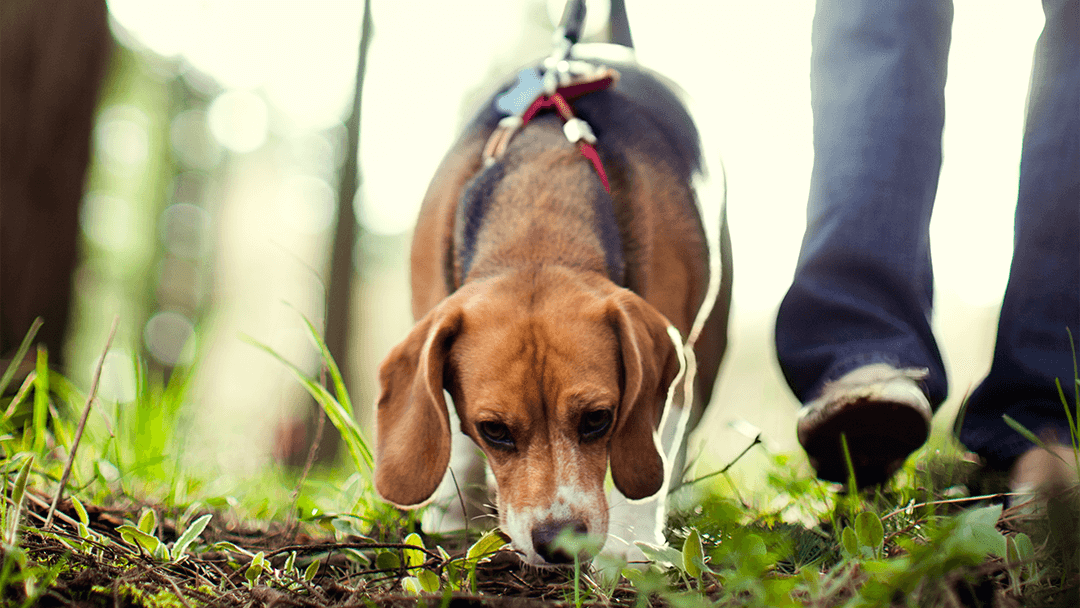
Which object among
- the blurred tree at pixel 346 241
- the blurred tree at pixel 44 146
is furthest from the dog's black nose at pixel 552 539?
the blurred tree at pixel 346 241

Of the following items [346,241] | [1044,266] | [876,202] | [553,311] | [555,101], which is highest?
[555,101]

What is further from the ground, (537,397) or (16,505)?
(16,505)

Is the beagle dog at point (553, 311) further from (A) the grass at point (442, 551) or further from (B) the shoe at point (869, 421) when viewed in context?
(B) the shoe at point (869, 421)

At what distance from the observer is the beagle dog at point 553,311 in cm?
208

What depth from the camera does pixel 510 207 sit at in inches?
105

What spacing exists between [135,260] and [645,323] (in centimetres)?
1243

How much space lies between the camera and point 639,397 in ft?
7.06

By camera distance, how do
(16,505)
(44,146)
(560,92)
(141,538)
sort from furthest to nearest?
(44,146), (560,92), (141,538), (16,505)

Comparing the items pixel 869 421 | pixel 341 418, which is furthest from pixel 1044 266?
pixel 341 418

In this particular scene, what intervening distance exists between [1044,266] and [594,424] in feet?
5.33

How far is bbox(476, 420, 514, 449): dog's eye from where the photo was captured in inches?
84.4

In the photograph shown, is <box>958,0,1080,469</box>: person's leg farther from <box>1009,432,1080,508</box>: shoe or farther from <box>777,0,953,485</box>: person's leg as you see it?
<box>777,0,953,485</box>: person's leg

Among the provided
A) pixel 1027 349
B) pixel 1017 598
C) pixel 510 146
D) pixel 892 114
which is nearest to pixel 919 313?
pixel 1027 349

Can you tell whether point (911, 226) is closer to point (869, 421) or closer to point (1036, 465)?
point (869, 421)
